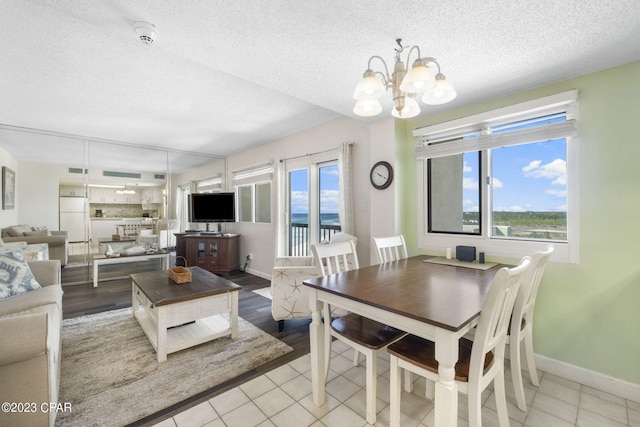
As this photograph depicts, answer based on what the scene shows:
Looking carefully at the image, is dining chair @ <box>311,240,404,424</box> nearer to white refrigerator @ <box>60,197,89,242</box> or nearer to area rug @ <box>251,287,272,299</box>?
area rug @ <box>251,287,272,299</box>

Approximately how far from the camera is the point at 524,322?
1.82 meters

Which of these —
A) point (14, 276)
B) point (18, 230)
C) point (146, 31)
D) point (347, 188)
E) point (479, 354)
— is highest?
point (146, 31)

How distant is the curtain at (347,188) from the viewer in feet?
10.9

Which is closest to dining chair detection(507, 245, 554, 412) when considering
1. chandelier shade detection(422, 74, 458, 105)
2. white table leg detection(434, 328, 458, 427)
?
white table leg detection(434, 328, 458, 427)

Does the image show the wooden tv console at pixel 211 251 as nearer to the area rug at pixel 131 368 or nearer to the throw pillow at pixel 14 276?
the area rug at pixel 131 368

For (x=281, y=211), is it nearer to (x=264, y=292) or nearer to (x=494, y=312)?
(x=264, y=292)

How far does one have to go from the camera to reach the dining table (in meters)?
1.12

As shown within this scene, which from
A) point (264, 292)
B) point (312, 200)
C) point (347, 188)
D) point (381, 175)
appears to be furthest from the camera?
point (312, 200)

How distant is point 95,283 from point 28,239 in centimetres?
148

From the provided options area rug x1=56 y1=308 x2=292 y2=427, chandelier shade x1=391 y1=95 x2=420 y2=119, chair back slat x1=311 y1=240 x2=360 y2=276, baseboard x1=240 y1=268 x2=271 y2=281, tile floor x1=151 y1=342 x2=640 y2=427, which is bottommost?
tile floor x1=151 y1=342 x2=640 y2=427

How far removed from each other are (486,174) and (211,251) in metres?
4.72

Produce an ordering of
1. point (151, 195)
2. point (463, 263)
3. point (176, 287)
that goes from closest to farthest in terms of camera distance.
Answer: point (463, 263) → point (176, 287) → point (151, 195)

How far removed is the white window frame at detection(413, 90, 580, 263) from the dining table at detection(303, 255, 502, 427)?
0.39 m

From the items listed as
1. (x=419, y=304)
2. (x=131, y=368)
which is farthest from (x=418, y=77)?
(x=131, y=368)
